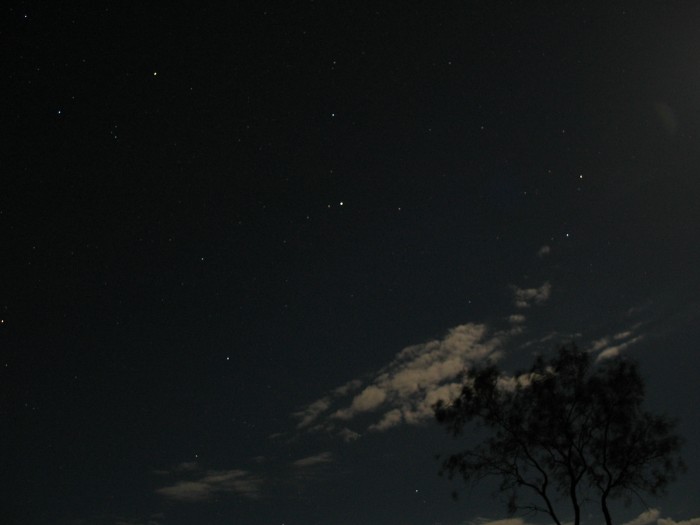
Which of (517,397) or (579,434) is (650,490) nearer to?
(579,434)

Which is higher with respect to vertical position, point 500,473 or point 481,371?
point 481,371

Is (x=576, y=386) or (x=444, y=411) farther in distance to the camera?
(x=444, y=411)

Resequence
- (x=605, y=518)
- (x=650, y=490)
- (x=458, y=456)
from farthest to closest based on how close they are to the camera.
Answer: (x=458, y=456), (x=650, y=490), (x=605, y=518)

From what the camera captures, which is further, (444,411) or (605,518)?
(444,411)

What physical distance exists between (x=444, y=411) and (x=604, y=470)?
29.8 ft

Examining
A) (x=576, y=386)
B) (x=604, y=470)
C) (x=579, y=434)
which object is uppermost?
(x=576, y=386)

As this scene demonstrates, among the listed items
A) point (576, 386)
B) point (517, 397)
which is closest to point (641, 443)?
point (576, 386)

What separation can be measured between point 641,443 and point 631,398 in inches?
97.0

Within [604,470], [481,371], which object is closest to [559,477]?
[604,470]

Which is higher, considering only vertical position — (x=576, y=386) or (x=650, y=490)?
(x=576, y=386)

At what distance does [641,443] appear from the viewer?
29688 mm

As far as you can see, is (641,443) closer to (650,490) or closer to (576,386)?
(650,490)

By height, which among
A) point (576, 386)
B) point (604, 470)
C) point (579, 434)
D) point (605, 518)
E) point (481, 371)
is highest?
point (481, 371)

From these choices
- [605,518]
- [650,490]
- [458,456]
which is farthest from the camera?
[458,456]
